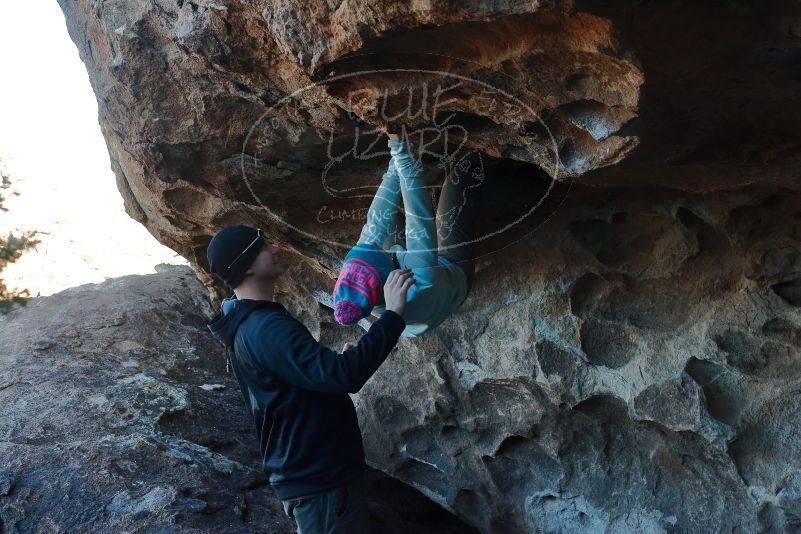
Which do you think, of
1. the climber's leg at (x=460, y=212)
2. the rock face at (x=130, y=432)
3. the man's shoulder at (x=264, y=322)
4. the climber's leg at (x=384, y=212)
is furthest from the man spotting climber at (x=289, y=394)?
the rock face at (x=130, y=432)

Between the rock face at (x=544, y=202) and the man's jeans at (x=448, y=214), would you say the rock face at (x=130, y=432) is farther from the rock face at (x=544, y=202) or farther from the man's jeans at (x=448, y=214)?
the man's jeans at (x=448, y=214)

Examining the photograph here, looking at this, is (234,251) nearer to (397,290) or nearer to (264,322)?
(264,322)

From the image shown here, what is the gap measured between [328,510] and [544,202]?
121 centimetres

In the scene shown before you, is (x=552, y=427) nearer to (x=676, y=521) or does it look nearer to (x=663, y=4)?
(x=676, y=521)

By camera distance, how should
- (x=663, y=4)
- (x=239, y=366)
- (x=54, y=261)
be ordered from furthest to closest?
(x=54, y=261), (x=239, y=366), (x=663, y=4)

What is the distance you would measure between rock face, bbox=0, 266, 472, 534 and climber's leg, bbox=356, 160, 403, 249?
3.68 feet

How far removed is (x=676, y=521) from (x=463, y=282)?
1095mm

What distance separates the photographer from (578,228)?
Result: 2.79m

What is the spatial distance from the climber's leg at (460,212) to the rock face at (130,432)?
1142mm

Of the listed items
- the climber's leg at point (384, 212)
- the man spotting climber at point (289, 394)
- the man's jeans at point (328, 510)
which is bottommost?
the man's jeans at point (328, 510)

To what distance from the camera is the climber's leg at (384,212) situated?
7.80 ft

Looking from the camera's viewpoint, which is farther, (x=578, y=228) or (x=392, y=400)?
(x=392, y=400)

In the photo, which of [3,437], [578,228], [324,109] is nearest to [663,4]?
[324,109]

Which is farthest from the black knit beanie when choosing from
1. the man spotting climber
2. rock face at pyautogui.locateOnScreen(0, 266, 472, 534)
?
rock face at pyautogui.locateOnScreen(0, 266, 472, 534)
